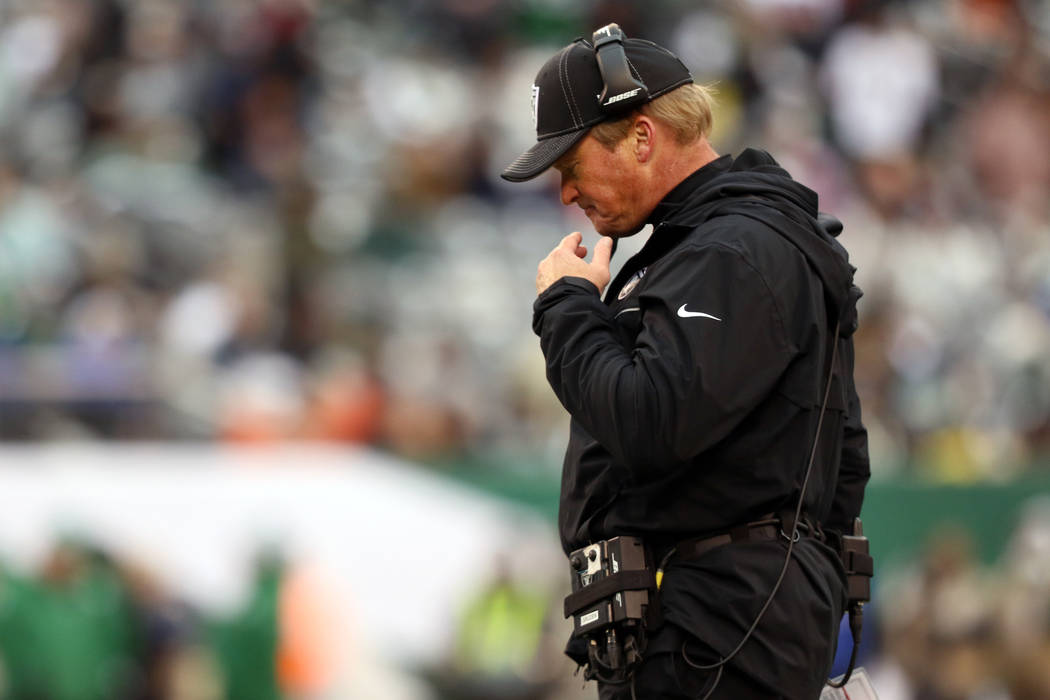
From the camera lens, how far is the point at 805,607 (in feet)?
10.0

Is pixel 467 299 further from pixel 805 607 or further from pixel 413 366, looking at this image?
pixel 805 607

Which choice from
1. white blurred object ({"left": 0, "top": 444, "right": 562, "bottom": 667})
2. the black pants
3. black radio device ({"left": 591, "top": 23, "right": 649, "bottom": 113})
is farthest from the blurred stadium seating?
black radio device ({"left": 591, "top": 23, "right": 649, "bottom": 113})

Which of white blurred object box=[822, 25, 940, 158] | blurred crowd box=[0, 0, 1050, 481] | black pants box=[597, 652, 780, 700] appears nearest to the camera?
black pants box=[597, 652, 780, 700]

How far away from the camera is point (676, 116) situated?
10.6 ft

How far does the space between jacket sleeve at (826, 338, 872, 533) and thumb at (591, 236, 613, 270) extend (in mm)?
545

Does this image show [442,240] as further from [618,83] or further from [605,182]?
[618,83]

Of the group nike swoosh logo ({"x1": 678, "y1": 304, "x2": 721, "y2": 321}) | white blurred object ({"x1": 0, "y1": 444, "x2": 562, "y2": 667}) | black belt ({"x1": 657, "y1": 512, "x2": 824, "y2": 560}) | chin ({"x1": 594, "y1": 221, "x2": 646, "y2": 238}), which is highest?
white blurred object ({"x1": 0, "y1": 444, "x2": 562, "y2": 667})

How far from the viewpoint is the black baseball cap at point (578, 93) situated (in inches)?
125

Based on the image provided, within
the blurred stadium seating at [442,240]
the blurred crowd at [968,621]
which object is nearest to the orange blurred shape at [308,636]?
the blurred stadium seating at [442,240]

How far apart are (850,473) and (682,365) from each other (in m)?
0.69

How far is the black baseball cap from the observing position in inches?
125

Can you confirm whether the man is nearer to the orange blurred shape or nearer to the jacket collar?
the jacket collar

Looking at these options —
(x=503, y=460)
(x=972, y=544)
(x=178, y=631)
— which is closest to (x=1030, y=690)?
(x=972, y=544)

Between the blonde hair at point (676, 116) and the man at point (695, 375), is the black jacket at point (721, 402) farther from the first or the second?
the blonde hair at point (676, 116)
